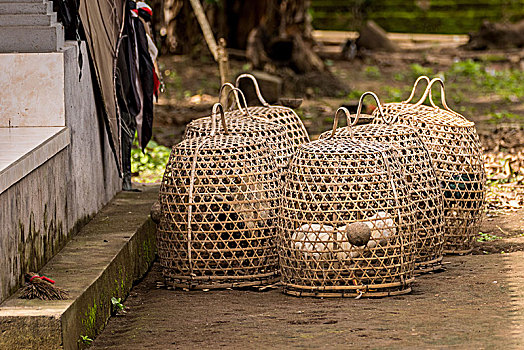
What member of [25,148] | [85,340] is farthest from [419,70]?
[85,340]

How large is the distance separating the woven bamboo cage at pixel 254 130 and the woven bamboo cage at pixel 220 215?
0.37 metres

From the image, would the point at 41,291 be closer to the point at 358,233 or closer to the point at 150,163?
the point at 358,233

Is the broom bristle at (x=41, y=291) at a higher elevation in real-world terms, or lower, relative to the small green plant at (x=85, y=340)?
higher

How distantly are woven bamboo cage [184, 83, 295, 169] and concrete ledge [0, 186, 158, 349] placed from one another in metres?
0.69

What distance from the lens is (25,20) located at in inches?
199

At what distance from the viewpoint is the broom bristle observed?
389 cm

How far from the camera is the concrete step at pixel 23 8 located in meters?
5.08

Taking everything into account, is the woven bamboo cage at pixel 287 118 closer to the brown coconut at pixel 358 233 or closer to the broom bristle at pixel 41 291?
the brown coconut at pixel 358 233

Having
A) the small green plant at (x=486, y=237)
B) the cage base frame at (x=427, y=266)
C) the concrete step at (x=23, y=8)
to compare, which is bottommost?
the small green plant at (x=486, y=237)

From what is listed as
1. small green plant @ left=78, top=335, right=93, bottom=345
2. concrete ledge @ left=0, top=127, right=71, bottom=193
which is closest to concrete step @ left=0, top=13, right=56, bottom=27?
concrete ledge @ left=0, top=127, right=71, bottom=193

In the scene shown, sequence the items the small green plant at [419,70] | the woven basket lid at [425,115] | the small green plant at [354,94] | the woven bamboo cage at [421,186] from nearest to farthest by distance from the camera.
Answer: the woven bamboo cage at [421,186] < the woven basket lid at [425,115] < the small green plant at [354,94] < the small green plant at [419,70]

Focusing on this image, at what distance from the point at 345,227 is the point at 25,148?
169cm

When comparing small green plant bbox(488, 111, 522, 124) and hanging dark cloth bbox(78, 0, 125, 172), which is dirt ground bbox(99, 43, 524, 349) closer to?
hanging dark cloth bbox(78, 0, 125, 172)

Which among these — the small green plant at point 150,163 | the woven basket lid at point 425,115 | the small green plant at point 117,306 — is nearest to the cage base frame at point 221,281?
the small green plant at point 117,306
